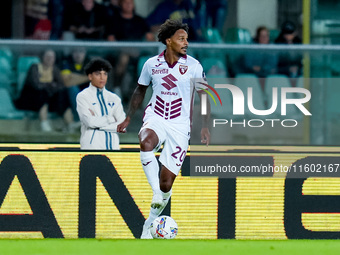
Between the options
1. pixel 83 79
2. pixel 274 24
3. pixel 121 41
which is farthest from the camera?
pixel 274 24

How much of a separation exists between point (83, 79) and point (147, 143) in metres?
1.61

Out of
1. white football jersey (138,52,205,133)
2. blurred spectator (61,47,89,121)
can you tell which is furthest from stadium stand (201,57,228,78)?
white football jersey (138,52,205,133)

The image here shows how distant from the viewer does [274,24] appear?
962cm

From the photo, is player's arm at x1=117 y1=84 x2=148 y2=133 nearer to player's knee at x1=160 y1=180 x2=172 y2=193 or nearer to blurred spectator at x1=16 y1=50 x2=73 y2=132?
player's knee at x1=160 y1=180 x2=172 y2=193

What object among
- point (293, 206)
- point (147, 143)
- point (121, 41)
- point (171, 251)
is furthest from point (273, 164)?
point (121, 41)

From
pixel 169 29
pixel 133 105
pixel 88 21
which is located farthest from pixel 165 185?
pixel 88 21

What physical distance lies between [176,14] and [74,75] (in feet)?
5.42

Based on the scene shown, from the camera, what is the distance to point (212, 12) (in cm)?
942

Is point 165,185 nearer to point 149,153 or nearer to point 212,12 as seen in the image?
point 149,153

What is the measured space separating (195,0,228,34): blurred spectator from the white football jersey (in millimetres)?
2545

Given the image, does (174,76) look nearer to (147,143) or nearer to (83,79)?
(147,143)

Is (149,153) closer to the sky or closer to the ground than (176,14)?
closer to the ground

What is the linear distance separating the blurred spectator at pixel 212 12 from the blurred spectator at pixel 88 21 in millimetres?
1106

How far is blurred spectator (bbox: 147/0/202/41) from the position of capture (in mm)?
9023
